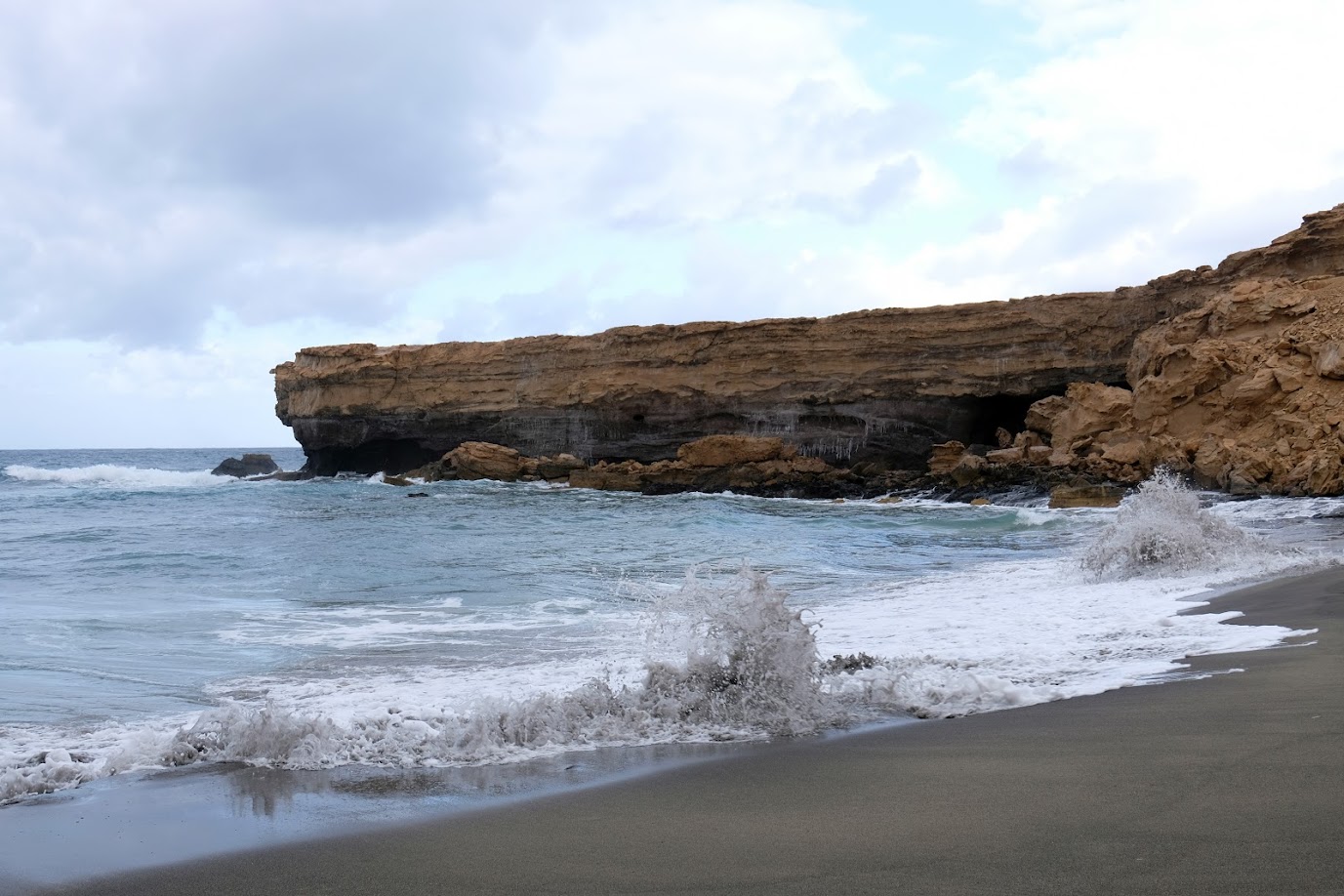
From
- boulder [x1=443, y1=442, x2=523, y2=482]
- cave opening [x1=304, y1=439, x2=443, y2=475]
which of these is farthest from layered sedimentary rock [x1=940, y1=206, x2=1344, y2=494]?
cave opening [x1=304, y1=439, x2=443, y2=475]

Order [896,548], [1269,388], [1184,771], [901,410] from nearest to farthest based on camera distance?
[1184,771]
[896,548]
[1269,388]
[901,410]

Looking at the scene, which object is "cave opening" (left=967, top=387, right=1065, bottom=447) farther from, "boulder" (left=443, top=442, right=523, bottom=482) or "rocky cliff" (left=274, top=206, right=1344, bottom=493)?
"boulder" (left=443, top=442, right=523, bottom=482)

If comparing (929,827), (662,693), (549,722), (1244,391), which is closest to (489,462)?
(1244,391)

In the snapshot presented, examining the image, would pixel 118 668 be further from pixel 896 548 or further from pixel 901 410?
pixel 901 410

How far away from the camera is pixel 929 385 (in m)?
30.3

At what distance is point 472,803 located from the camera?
347 centimetres

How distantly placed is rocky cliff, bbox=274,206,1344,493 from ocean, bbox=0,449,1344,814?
11.6 ft

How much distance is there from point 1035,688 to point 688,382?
2845 centimetres

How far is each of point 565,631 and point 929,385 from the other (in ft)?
78.7

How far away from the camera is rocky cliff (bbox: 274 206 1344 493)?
68.9 feet

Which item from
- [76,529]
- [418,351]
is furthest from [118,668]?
[418,351]

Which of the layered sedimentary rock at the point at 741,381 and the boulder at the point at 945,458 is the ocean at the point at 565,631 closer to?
the boulder at the point at 945,458

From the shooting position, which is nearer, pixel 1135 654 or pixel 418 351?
pixel 1135 654

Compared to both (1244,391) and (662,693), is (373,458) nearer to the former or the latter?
(1244,391)
